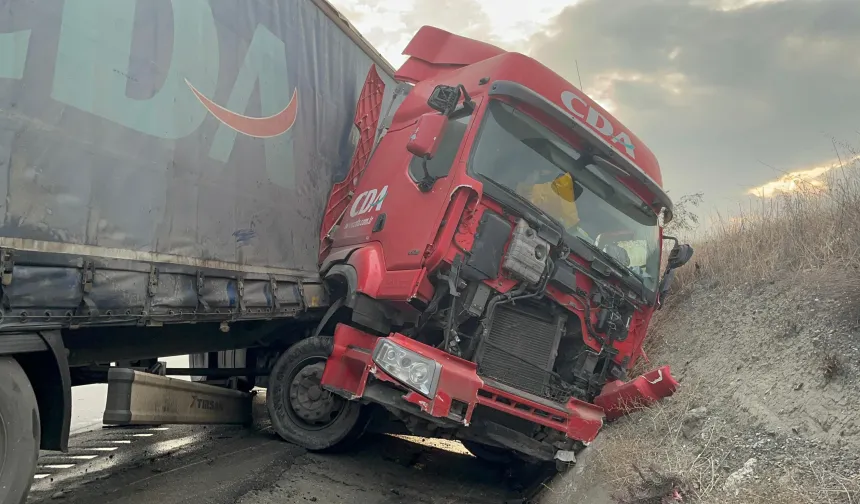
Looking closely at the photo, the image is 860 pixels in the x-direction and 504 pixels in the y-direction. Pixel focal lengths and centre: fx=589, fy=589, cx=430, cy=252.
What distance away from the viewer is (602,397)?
438 centimetres

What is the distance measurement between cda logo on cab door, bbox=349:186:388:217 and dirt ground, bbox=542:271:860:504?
2.50m

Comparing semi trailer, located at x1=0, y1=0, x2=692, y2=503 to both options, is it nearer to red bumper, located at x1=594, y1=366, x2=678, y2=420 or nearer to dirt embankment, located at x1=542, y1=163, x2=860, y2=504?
red bumper, located at x1=594, y1=366, x2=678, y2=420

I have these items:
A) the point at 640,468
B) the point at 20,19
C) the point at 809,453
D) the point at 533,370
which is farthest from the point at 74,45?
the point at 809,453

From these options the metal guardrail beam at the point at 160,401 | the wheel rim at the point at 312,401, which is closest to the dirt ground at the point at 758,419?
the wheel rim at the point at 312,401

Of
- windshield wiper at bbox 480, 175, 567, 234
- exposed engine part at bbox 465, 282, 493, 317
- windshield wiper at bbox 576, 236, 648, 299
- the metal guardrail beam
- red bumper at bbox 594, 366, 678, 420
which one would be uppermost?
windshield wiper at bbox 480, 175, 567, 234

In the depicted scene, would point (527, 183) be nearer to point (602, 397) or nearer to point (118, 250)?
point (602, 397)

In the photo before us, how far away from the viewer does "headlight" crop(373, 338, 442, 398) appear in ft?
11.6

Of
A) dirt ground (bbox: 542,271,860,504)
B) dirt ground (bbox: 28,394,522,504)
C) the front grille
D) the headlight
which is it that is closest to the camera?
dirt ground (bbox: 542,271,860,504)

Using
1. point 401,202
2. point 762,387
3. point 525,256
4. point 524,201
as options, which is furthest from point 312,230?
point 762,387

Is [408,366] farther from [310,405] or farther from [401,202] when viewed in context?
[310,405]

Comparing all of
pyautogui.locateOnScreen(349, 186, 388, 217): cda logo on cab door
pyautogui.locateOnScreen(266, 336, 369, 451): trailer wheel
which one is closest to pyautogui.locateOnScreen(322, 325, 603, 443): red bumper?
pyautogui.locateOnScreen(266, 336, 369, 451): trailer wheel

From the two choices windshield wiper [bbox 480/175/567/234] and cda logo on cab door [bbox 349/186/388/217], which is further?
cda logo on cab door [bbox 349/186/388/217]

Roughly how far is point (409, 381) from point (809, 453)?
7.09 ft

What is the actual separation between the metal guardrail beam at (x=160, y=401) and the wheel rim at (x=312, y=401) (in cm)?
66
